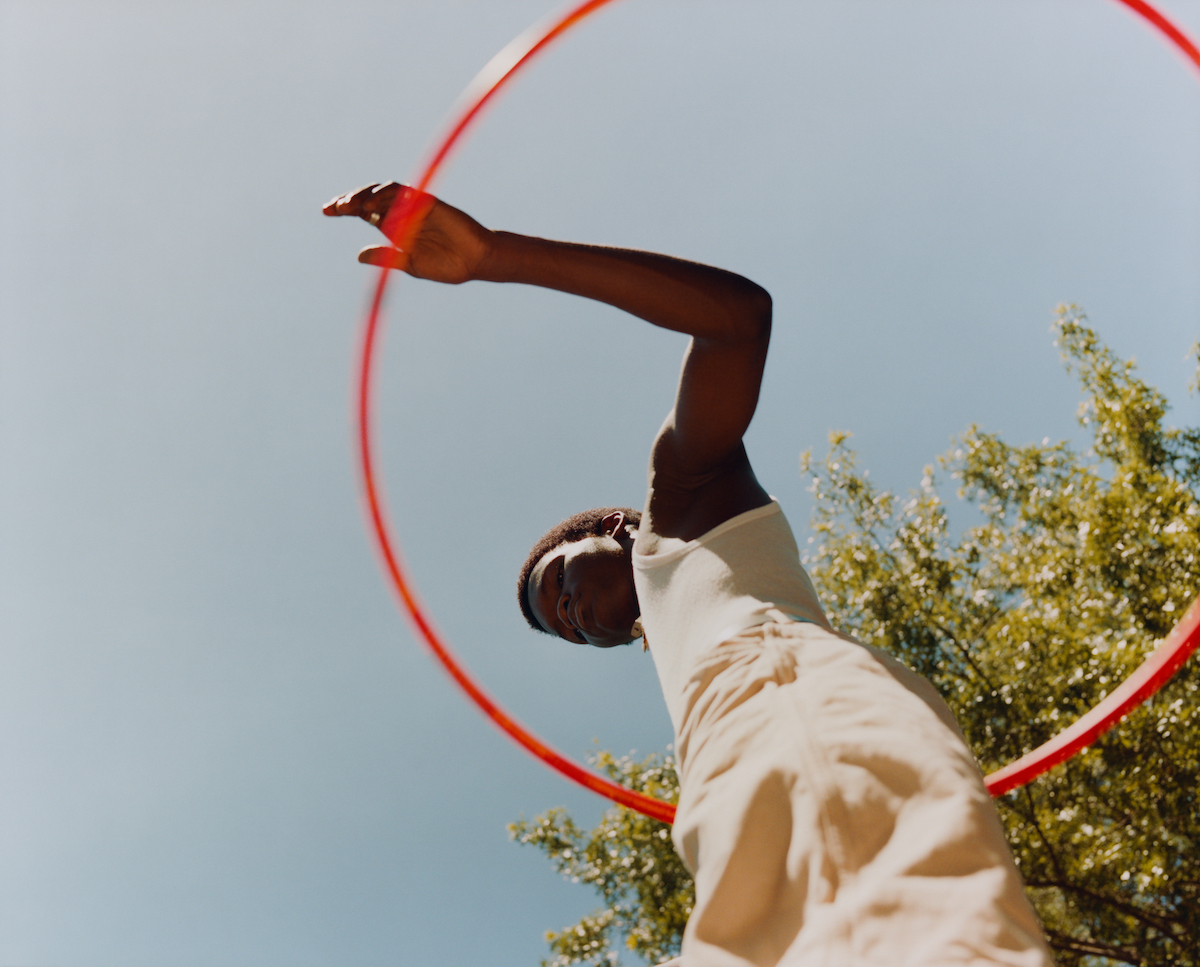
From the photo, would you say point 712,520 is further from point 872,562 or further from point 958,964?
point 872,562

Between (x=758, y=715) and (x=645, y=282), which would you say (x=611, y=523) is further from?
(x=758, y=715)

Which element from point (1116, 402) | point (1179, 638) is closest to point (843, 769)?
point (1179, 638)

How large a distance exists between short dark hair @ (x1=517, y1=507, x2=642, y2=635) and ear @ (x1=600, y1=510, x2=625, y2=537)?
0.04 m

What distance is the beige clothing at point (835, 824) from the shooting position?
1.27 meters

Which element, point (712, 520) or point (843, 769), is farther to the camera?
point (712, 520)

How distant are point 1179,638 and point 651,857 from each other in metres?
7.76

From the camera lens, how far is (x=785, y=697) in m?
1.59

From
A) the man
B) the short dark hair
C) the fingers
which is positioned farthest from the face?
the fingers

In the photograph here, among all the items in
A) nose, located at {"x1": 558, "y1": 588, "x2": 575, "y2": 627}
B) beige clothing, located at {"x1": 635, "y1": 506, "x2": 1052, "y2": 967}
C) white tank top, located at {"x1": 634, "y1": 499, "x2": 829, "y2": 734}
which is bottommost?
beige clothing, located at {"x1": 635, "y1": 506, "x2": 1052, "y2": 967}

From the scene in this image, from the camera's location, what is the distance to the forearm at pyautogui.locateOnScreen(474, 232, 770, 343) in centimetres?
197

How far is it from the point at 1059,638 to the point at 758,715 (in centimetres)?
732

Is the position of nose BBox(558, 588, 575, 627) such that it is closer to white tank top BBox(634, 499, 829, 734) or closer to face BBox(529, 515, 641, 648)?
face BBox(529, 515, 641, 648)

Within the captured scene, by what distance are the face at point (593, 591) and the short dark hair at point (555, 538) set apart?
23cm

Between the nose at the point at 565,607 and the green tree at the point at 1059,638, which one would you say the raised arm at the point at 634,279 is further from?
the green tree at the point at 1059,638
